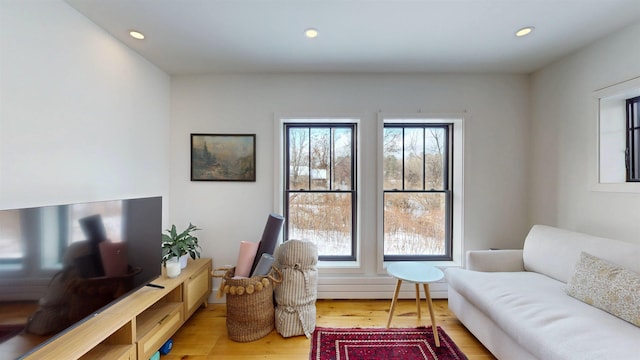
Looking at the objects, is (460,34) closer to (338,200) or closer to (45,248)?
(338,200)

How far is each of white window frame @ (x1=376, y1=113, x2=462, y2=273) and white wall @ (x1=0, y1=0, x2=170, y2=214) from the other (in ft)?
7.54

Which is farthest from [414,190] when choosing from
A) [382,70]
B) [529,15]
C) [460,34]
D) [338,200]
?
[529,15]

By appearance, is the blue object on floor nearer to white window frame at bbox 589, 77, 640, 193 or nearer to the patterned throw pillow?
the patterned throw pillow

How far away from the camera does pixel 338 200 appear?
2861 millimetres

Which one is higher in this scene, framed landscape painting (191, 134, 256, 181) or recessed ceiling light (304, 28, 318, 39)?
recessed ceiling light (304, 28, 318, 39)

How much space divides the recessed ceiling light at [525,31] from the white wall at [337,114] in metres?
0.73

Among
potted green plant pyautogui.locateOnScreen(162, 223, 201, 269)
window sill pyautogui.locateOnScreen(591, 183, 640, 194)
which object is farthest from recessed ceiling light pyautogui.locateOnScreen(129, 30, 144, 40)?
window sill pyautogui.locateOnScreen(591, 183, 640, 194)

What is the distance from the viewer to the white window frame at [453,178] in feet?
8.72

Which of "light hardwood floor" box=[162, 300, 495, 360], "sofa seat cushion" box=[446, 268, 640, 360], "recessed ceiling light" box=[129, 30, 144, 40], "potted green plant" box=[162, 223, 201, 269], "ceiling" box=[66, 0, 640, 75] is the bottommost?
"light hardwood floor" box=[162, 300, 495, 360]

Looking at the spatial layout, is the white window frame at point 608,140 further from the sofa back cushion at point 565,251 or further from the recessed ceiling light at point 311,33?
the recessed ceiling light at point 311,33

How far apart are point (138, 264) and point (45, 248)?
0.61 meters

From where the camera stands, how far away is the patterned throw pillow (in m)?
1.40

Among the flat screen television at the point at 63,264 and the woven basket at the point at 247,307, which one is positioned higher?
the flat screen television at the point at 63,264

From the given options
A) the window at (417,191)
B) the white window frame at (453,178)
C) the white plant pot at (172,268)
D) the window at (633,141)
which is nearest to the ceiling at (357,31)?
the white window frame at (453,178)
